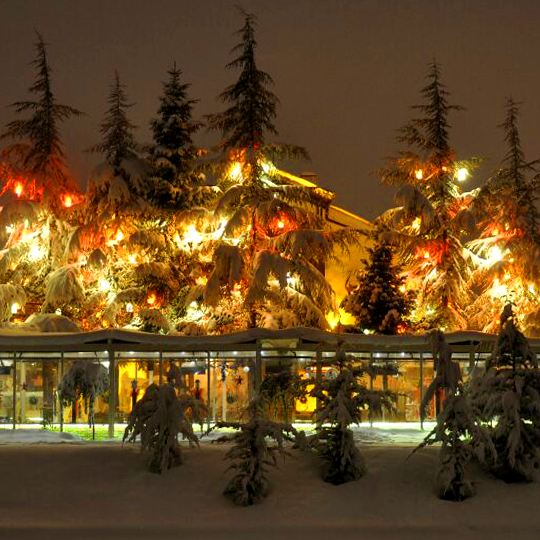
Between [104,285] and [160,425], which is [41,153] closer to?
[104,285]

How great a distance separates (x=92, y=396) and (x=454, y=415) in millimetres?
9504

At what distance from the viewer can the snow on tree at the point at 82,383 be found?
21.0m

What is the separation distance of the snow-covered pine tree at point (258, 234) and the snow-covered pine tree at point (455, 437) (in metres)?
14.7

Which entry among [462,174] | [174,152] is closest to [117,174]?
[174,152]

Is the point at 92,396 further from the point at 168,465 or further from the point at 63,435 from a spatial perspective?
the point at 168,465

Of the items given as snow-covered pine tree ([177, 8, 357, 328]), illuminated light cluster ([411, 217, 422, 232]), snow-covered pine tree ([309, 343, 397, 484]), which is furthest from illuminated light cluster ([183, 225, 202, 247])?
snow-covered pine tree ([309, 343, 397, 484])

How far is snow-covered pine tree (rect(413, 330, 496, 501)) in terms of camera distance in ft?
46.7

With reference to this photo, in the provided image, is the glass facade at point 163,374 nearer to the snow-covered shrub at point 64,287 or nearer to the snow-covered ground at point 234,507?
the snow-covered ground at point 234,507

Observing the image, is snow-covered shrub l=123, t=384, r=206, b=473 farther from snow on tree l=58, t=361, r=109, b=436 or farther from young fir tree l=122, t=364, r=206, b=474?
snow on tree l=58, t=361, r=109, b=436

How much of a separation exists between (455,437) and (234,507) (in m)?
3.42

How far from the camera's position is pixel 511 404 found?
15.0 meters

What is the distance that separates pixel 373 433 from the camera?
2134 centimetres

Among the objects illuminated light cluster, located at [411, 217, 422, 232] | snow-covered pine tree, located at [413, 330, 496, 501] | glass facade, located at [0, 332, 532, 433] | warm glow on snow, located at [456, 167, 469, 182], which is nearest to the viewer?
snow-covered pine tree, located at [413, 330, 496, 501]

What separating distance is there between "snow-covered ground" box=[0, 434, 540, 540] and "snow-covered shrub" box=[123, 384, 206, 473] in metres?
0.24
